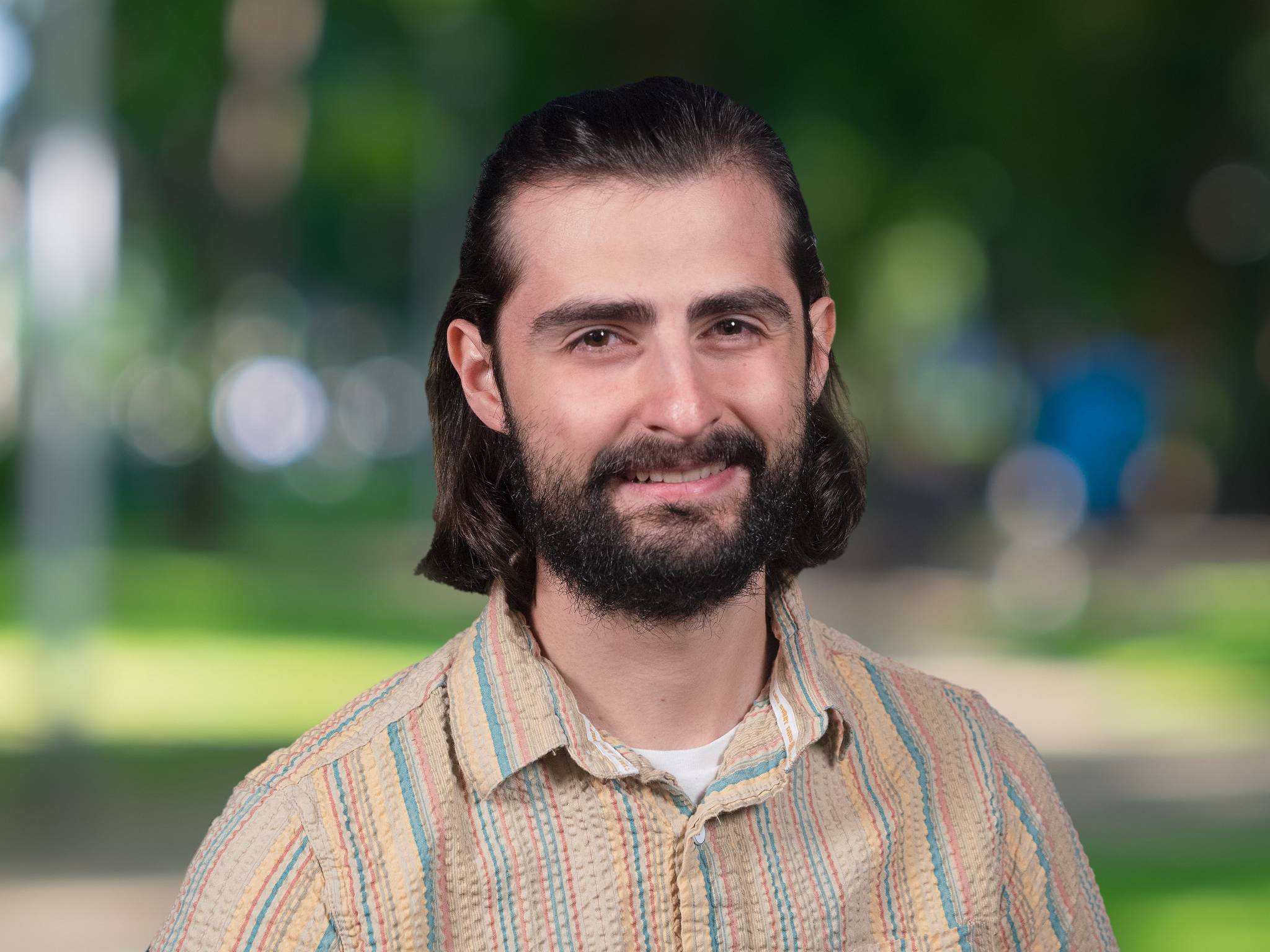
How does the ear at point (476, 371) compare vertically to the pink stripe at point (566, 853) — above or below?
above

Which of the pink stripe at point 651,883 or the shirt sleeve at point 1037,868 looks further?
the shirt sleeve at point 1037,868

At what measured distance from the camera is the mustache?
9.75ft

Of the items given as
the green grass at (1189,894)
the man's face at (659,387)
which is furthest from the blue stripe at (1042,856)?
the green grass at (1189,894)

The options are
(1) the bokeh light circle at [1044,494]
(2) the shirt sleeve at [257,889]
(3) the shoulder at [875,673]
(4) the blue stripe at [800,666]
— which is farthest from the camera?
(1) the bokeh light circle at [1044,494]

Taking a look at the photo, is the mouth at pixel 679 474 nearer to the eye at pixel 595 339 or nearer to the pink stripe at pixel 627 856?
the eye at pixel 595 339

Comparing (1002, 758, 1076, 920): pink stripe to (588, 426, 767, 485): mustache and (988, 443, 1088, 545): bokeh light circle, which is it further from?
(988, 443, 1088, 545): bokeh light circle

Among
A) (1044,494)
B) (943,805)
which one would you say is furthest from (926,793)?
(1044,494)

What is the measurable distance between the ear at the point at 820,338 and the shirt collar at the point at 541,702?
1.20ft

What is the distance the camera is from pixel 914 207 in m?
34.0

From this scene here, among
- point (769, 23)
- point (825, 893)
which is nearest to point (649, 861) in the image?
point (825, 893)

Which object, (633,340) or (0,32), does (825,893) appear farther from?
(0,32)

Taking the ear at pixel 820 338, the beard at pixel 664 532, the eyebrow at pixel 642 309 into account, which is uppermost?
the ear at pixel 820 338

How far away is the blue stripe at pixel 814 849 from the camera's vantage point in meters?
2.93

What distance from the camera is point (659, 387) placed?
2961 millimetres
